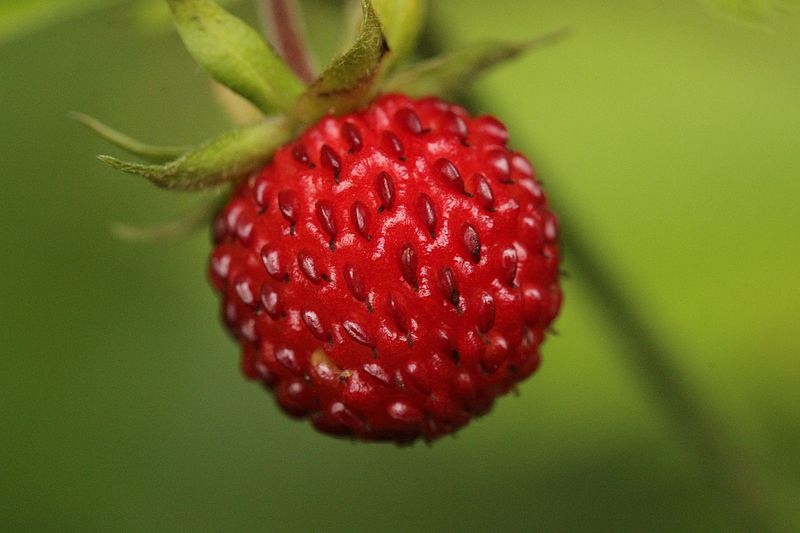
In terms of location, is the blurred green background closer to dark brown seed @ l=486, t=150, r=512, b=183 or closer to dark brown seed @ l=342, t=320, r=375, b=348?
dark brown seed @ l=486, t=150, r=512, b=183

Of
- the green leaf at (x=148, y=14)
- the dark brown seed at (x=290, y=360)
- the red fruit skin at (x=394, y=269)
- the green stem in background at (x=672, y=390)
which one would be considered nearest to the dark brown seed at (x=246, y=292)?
the red fruit skin at (x=394, y=269)

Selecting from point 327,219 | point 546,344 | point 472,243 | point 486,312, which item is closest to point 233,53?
point 327,219

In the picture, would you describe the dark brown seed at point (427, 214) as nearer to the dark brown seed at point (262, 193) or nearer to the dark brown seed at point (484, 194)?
the dark brown seed at point (484, 194)

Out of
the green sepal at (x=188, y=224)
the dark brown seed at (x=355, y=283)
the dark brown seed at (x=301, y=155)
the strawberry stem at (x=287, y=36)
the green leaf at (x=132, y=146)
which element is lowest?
the dark brown seed at (x=355, y=283)

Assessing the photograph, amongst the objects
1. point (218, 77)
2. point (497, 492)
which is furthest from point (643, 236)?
point (218, 77)

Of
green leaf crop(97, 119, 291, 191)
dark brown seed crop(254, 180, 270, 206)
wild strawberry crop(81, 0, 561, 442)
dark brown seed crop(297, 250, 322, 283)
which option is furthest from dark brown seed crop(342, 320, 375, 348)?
green leaf crop(97, 119, 291, 191)

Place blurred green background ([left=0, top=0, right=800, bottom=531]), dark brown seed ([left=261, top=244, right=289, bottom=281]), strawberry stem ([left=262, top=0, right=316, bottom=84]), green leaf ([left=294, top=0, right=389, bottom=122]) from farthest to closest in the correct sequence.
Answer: blurred green background ([left=0, top=0, right=800, bottom=531])
strawberry stem ([left=262, top=0, right=316, bottom=84])
dark brown seed ([left=261, top=244, right=289, bottom=281])
green leaf ([left=294, top=0, right=389, bottom=122])
